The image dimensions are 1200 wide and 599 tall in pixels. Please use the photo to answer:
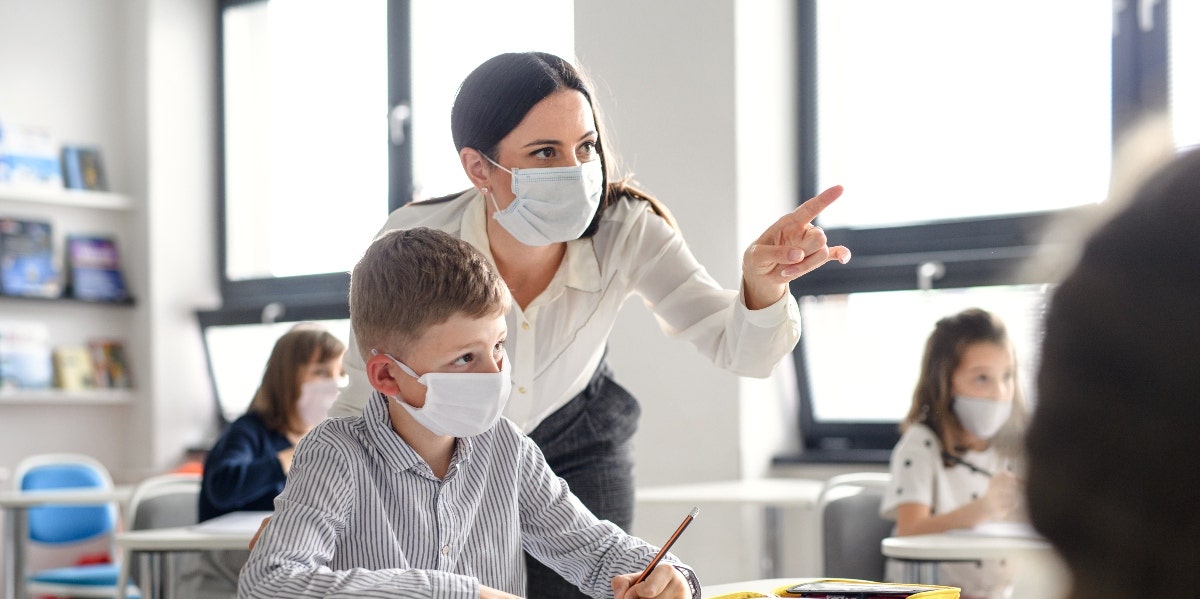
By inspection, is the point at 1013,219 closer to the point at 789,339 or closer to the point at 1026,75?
the point at 1026,75

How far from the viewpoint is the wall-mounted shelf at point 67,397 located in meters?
5.29

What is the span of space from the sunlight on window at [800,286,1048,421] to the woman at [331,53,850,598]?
2392 millimetres

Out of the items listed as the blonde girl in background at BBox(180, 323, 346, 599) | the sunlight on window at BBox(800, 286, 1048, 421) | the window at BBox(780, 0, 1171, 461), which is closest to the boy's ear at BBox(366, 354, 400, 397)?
the blonde girl in background at BBox(180, 323, 346, 599)

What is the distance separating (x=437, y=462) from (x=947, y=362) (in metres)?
1.90

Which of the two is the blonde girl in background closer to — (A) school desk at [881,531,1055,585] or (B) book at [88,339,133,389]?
(A) school desk at [881,531,1055,585]


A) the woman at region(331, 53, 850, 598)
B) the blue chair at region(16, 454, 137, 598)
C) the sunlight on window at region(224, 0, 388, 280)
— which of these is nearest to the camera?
the woman at region(331, 53, 850, 598)

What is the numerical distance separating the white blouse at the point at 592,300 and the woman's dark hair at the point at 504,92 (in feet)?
0.21

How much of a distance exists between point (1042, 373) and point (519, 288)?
1.35 meters

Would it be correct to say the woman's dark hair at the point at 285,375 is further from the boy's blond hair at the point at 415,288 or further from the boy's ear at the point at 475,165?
the boy's blond hair at the point at 415,288

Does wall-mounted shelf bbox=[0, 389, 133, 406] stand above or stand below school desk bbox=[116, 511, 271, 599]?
above

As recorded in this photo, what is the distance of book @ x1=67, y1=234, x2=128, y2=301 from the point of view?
5.68 m

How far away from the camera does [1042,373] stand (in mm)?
482

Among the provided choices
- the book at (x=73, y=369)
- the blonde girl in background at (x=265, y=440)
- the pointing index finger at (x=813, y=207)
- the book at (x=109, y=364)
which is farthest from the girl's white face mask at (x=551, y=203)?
the book at (x=109, y=364)

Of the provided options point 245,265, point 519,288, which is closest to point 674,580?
point 519,288
